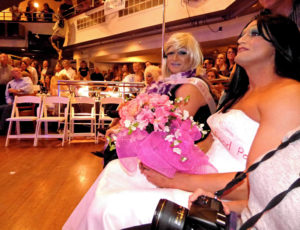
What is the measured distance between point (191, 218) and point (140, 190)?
0.46 m

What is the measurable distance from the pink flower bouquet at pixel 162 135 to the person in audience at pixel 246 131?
0.29 feet

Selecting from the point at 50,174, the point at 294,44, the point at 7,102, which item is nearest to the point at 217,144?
the point at 294,44

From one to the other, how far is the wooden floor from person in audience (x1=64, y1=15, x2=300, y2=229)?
1.05 meters

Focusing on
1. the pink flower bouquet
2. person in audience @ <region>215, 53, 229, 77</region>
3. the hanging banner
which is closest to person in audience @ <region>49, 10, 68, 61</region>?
the hanging banner

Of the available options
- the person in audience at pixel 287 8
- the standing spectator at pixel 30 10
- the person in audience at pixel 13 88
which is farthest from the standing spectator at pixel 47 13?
the person in audience at pixel 287 8

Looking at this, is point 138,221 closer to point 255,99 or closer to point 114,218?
point 114,218

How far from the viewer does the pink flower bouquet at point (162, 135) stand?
1.09 metres

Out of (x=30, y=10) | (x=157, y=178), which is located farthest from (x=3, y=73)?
(x=30, y=10)

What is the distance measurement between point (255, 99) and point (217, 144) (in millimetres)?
341

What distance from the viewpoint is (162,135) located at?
3.66 ft

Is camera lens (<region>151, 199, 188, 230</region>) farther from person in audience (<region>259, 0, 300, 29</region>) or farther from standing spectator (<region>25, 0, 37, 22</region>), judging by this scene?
standing spectator (<region>25, 0, 37, 22</region>)

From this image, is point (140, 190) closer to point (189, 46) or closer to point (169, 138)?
point (169, 138)

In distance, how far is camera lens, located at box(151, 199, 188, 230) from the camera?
25.7 inches

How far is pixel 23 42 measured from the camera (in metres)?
14.3
